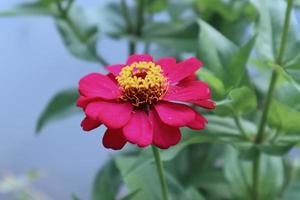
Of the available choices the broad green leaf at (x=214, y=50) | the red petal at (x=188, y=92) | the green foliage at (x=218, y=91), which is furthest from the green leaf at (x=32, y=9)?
the red petal at (x=188, y=92)

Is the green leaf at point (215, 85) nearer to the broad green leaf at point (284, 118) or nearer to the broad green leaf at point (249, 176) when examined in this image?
the broad green leaf at point (284, 118)

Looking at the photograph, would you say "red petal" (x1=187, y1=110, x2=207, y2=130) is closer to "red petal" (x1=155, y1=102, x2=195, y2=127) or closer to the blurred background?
"red petal" (x1=155, y1=102, x2=195, y2=127)

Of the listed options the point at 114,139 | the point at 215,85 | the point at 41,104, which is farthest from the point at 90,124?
the point at 41,104

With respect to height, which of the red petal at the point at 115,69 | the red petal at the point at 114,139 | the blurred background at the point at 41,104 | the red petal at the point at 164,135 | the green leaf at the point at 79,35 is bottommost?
the red petal at the point at 164,135

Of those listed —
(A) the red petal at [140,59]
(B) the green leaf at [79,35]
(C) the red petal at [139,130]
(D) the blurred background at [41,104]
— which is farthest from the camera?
(D) the blurred background at [41,104]

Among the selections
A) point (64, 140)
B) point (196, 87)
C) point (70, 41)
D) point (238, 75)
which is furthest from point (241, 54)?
point (64, 140)

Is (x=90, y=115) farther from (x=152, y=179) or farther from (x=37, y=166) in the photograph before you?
(x=37, y=166)

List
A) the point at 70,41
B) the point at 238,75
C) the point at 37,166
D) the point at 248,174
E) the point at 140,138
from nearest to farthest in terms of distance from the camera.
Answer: the point at 140,138, the point at 238,75, the point at 248,174, the point at 70,41, the point at 37,166
